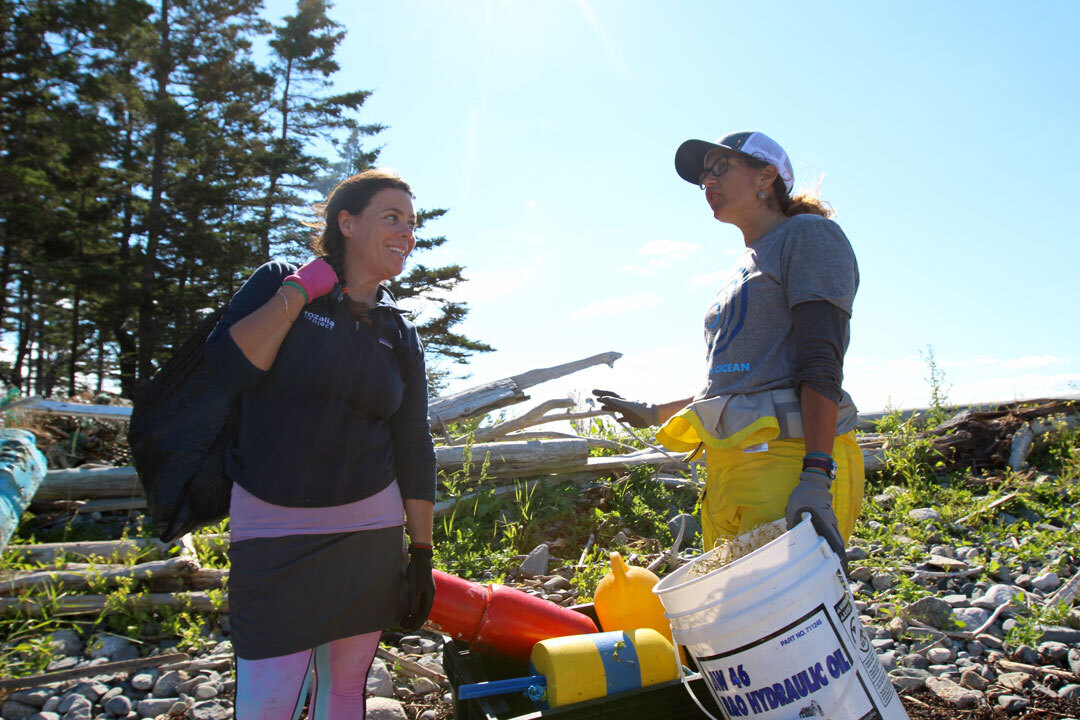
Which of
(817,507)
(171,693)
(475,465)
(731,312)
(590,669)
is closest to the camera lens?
(817,507)

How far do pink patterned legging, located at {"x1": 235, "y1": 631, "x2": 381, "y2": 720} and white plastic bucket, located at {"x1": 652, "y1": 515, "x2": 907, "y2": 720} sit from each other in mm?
1186

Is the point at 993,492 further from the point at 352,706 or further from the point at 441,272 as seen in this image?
the point at 441,272

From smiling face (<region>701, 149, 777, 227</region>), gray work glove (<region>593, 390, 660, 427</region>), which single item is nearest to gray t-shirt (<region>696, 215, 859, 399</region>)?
smiling face (<region>701, 149, 777, 227</region>)

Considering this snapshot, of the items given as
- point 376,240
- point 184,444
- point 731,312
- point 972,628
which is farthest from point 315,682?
point 972,628

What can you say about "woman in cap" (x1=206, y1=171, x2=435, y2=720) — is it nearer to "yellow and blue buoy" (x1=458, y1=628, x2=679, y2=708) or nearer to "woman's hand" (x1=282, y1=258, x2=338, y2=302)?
"woman's hand" (x1=282, y1=258, x2=338, y2=302)

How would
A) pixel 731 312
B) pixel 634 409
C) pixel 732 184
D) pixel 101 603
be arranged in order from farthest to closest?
1. pixel 101 603
2. pixel 634 409
3. pixel 732 184
4. pixel 731 312

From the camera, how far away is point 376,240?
2.45 meters

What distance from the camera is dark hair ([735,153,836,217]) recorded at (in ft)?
8.18

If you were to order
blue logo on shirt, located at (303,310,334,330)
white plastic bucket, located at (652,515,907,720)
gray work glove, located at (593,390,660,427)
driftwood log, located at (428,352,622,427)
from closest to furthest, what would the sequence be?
white plastic bucket, located at (652,515,907,720) < blue logo on shirt, located at (303,310,334,330) < gray work glove, located at (593,390,660,427) < driftwood log, located at (428,352,622,427)

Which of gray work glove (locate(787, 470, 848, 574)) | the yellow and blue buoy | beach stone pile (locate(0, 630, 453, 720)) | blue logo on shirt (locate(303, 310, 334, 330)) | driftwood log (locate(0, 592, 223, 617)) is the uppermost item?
blue logo on shirt (locate(303, 310, 334, 330))

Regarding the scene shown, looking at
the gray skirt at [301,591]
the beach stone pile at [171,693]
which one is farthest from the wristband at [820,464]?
the beach stone pile at [171,693]

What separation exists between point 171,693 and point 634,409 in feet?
9.10

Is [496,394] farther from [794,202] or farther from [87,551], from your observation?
[794,202]

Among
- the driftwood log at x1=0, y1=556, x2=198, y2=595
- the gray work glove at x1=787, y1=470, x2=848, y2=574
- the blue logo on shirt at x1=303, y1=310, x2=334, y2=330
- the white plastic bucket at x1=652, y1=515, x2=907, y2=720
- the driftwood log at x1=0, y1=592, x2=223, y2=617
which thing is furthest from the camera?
the driftwood log at x1=0, y1=556, x2=198, y2=595
